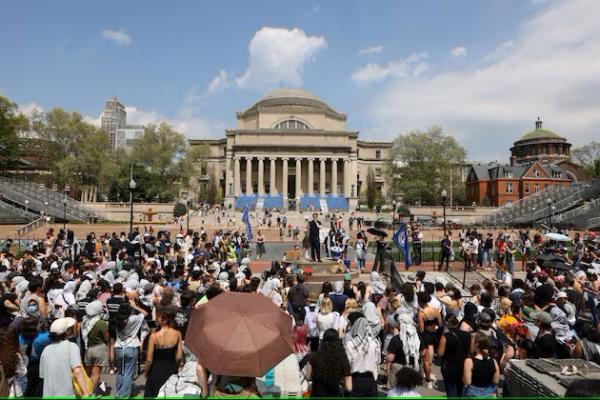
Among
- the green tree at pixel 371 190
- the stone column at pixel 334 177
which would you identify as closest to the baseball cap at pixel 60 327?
the stone column at pixel 334 177

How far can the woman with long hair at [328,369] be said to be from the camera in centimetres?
459

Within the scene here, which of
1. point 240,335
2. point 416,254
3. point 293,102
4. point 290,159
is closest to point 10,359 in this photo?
point 240,335

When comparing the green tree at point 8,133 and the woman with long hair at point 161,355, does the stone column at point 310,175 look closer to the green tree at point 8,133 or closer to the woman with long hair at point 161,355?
the green tree at point 8,133

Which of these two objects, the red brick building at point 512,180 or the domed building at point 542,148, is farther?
the domed building at point 542,148

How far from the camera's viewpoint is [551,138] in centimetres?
10500

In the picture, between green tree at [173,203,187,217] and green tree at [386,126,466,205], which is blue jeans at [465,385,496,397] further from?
green tree at [386,126,466,205]

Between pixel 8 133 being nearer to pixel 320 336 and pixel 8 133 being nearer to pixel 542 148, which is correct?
pixel 320 336

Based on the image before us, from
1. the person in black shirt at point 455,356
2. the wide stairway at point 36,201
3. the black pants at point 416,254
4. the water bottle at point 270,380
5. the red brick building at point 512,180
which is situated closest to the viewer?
the water bottle at point 270,380

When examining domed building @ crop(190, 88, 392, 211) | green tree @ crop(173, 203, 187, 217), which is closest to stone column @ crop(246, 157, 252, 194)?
domed building @ crop(190, 88, 392, 211)

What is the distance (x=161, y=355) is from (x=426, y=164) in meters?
66.9

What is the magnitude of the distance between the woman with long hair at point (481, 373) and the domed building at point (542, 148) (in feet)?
364

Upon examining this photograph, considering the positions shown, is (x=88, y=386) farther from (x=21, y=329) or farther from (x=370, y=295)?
(x=370, y=295)

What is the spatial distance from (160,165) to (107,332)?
2604 inches

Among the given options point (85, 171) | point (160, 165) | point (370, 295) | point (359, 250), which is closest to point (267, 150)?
point (160, 165)
